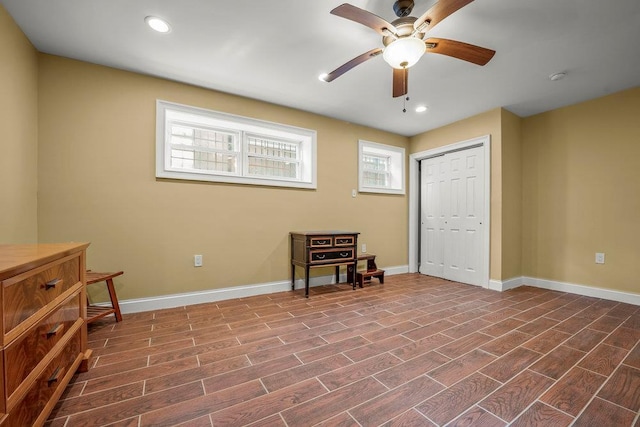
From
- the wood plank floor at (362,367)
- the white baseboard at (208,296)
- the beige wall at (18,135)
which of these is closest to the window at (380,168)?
the white baseboard at (208,296)

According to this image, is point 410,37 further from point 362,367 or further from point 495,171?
point 495,171

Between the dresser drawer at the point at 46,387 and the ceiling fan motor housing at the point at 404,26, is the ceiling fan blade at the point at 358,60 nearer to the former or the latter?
the ceiling fan motor housing at the point at 404,26

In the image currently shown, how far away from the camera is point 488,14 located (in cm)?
193

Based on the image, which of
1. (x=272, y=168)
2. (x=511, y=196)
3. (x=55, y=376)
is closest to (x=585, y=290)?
(x=511, y=196)

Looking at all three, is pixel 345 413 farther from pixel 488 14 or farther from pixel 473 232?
pixel 473 232

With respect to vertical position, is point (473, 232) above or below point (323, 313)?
above

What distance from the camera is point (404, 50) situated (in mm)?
1773

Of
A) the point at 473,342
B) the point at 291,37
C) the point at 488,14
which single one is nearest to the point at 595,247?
the point at 473,342

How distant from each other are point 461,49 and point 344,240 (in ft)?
7.74

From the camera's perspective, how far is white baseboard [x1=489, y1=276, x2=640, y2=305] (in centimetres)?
307

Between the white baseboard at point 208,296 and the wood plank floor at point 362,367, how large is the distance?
0.13m

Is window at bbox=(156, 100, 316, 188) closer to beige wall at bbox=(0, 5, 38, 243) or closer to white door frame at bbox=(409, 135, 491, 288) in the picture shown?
Result: beige wall at bbox=(0, 5, 38, 243)

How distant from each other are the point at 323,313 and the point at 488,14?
9.40 feet

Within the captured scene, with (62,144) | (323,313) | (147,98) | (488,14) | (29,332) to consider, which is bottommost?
(323,313)
